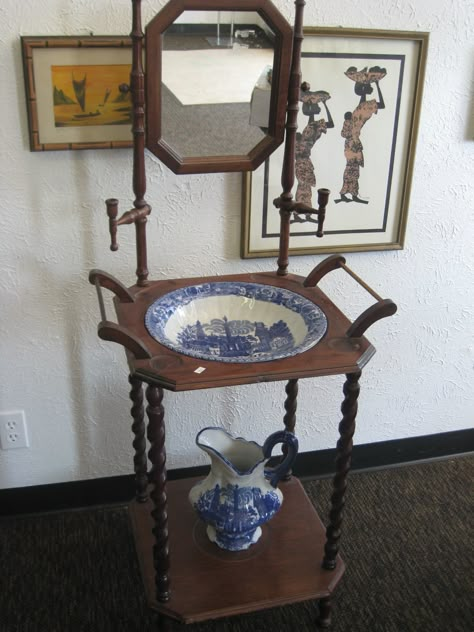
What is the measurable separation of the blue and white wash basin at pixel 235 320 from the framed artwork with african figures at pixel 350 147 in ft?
0.80

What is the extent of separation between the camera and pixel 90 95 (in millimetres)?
1445

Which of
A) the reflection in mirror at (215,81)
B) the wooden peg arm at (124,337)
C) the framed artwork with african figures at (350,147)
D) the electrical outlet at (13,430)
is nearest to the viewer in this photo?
the wooden peg arm at (124,337)

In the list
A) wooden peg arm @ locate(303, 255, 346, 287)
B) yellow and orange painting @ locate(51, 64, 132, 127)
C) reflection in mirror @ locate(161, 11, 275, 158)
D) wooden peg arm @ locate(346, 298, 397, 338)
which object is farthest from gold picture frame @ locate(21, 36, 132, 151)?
wooden peg arm @ locate(346, 298, 397, 338)

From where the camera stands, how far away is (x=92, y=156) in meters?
1.52

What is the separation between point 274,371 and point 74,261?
63 centimetres

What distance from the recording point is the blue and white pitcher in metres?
1.46

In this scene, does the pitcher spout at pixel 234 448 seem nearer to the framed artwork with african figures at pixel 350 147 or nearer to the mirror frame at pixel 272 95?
the framed artwork with african figures at pixel 350 147

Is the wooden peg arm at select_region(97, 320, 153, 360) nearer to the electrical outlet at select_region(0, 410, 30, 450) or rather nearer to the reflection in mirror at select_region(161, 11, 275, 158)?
the reflection in mirror at select_region(161, 11, 275, 158)

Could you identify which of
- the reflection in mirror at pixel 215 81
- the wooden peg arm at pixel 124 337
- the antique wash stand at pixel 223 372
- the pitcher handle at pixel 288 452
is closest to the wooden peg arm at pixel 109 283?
the antique wash stand at pixel 223 372

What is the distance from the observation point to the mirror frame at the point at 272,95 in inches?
50.5

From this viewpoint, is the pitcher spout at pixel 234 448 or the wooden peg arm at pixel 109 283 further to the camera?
the pitcher spout at pixel 234 448

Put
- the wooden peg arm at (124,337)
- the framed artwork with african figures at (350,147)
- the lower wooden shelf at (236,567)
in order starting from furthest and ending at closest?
the framed artwork with african figures at (350,147) → the lower wooden shelf at (236,567) → the wooden peg arm at (124,337)

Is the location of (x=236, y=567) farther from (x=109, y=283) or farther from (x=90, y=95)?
(x=90, y=95)

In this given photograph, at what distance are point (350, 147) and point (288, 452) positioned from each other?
2.35 feet
